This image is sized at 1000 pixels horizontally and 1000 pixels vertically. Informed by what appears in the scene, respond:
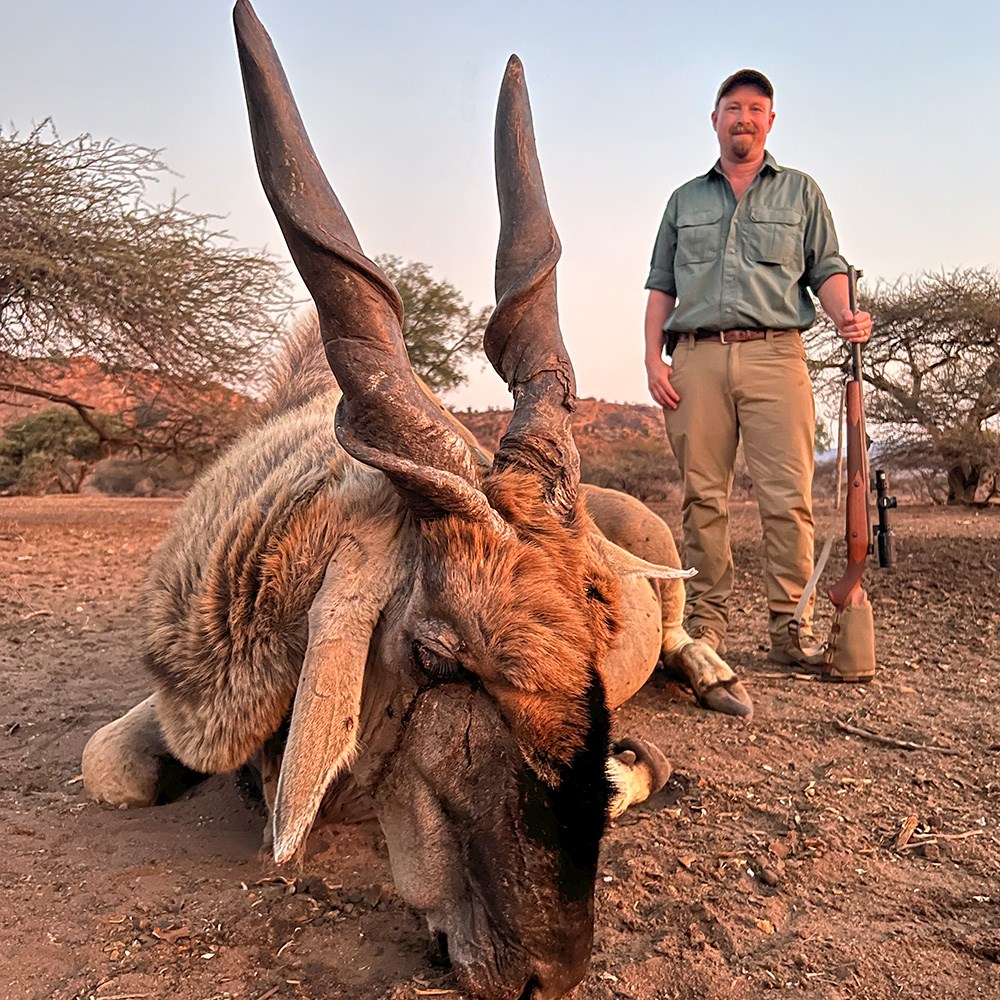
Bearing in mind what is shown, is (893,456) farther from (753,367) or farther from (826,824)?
(826,824)

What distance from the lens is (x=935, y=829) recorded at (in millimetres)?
3051

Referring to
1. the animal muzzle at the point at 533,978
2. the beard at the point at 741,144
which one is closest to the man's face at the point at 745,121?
the beard at the point at 741,144

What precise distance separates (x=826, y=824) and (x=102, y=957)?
7.38ft

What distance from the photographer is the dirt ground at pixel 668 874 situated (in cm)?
224

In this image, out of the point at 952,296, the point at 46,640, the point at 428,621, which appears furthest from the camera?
the point at 952,296

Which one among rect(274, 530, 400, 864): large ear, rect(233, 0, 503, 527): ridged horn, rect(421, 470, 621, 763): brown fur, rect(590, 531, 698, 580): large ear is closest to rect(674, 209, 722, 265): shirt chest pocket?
rect(590, 531, 698, 580): large ear

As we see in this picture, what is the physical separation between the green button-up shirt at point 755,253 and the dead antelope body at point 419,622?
245cm

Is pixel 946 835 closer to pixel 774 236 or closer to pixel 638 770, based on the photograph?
pixel 638 770

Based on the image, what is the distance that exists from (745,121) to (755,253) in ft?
2.56

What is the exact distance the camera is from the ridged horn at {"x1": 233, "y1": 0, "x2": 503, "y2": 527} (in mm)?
2387

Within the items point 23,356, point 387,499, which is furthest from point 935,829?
point 23,356

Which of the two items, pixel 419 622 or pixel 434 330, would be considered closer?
pixel 419 622

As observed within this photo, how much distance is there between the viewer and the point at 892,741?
3898 millimetres

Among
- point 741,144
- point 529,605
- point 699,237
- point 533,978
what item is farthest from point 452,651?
point 741,144
